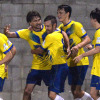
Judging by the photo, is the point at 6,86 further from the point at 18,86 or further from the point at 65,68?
the point at 65,68

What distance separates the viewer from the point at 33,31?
830 centimetres

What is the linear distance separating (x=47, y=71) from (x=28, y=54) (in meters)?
1.27

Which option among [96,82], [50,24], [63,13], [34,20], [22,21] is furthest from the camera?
[22,21]

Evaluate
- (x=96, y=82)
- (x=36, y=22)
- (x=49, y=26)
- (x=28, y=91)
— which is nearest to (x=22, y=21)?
(x=36, y=22)

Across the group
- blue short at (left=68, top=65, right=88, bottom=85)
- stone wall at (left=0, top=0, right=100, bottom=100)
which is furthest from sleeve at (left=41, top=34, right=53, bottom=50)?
stone wall at (left=0, top=0, right=100, bottom=100)

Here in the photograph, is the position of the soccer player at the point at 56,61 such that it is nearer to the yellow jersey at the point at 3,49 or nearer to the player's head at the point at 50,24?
the player's head at the point at 50,24

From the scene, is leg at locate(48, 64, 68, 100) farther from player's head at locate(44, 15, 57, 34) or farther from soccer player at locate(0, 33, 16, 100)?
soccer player at locate(0, 33, 16, 100)

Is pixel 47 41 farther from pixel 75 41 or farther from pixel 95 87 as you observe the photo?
pixel 95 87

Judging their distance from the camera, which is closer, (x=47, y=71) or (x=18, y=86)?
(x=47, y=71)

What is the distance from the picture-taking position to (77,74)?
8.43 m

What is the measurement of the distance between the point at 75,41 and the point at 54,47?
2.08 ft

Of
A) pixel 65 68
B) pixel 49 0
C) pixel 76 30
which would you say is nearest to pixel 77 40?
pixel 76 30

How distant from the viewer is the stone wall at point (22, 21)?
31.1ft

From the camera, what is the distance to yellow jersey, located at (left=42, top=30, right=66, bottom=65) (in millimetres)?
7695
